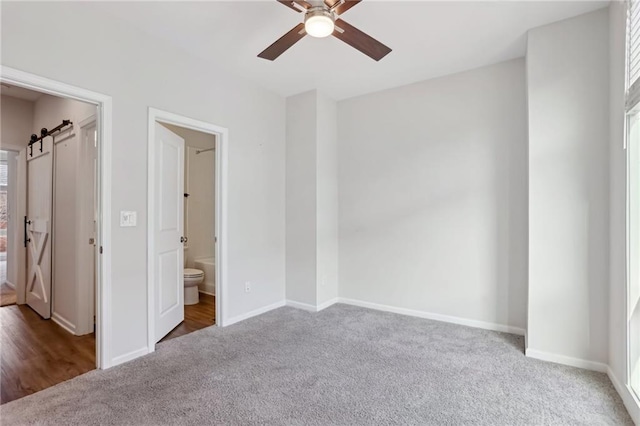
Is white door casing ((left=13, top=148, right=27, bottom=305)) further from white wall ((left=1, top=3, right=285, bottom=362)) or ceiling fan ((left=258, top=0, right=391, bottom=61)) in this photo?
ceiling fan ((left=258, top=0, right=391, bottom=61))

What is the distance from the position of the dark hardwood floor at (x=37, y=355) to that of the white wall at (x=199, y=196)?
202 cm

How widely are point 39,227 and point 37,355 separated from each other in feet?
5.90

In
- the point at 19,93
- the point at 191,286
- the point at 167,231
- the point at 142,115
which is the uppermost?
the point at 19,93

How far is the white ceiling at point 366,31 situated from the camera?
7.66 ft

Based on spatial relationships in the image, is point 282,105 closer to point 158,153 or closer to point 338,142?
point 338,142

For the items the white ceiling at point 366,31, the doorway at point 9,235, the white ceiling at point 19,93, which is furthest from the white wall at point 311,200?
the doorway at point 9,235

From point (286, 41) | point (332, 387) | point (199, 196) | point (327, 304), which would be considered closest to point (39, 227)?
point (199, 196)

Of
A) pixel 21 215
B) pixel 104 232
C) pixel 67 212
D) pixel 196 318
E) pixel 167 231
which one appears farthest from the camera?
pixel 21 215

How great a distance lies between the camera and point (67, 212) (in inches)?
132

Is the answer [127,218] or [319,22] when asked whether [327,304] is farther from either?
[319,22]

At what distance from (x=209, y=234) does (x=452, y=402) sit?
4.09 meters

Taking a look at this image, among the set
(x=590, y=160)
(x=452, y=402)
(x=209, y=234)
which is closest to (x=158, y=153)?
(x=209, y=234)

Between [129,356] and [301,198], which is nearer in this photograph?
[129,356]

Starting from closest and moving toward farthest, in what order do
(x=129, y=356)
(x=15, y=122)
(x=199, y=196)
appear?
(x=129, y=356)
(x=15, y=122)
(x=199, y=196)
